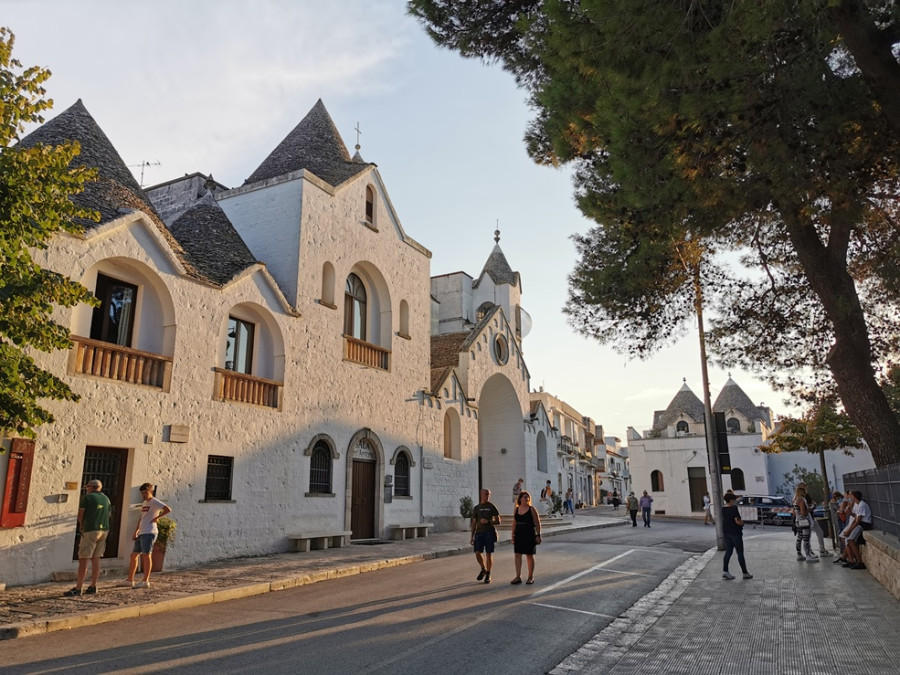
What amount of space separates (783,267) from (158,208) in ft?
61.8

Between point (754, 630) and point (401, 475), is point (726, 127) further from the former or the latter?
point (401, 475)

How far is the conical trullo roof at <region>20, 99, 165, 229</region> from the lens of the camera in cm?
1360

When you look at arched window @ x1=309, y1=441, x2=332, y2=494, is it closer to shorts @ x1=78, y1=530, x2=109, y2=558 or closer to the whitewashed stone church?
the whitewashed stone church

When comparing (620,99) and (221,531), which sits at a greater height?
(620,99)

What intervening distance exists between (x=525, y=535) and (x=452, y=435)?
1411 cm

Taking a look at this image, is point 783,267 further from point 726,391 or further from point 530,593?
point 726,391

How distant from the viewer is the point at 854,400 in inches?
416

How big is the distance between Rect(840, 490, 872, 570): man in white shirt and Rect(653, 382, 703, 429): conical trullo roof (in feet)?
108

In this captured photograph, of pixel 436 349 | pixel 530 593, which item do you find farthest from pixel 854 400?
pixel 436 349

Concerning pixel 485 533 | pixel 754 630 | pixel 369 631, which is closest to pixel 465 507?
pixel 485 533

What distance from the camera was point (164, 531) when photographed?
41.4 feet

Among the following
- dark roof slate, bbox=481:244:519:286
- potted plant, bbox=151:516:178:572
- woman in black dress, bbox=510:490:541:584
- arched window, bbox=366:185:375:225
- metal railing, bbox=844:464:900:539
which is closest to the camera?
metal railing, bbox=844:464:900:539

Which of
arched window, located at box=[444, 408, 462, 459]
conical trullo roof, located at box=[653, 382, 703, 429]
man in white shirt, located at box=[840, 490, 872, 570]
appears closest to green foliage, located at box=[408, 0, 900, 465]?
man in white shirt, located at box=[840, 490, 872, 570]

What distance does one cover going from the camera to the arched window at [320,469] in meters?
17.5
